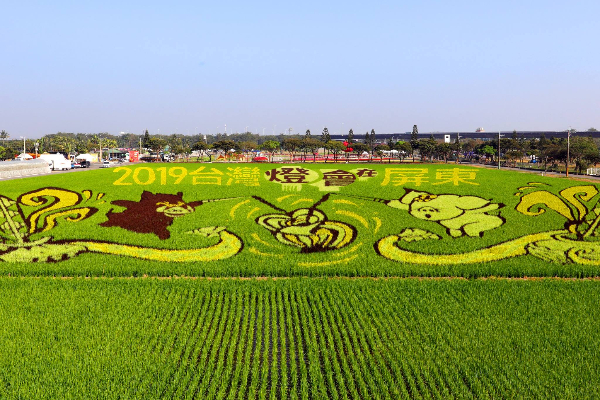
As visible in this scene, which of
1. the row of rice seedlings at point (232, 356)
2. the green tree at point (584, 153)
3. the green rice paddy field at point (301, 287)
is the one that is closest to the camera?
the row of rice seedlings at point (232, 356)

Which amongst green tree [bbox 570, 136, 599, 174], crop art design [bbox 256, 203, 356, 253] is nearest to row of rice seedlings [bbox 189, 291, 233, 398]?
crop art design [bbox 256, 203, 356, 253]

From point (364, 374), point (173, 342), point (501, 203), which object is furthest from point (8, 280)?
point (501, 203)

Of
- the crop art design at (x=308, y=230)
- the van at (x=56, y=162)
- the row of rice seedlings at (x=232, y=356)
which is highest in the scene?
the van at (x=56, y=162)

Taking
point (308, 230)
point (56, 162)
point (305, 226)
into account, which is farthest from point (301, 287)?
point (56, 162)

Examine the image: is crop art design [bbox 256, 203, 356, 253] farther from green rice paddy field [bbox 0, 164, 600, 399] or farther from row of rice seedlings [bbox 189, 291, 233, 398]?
row of rice seedlings [bbox 189, 291, 233, 398]

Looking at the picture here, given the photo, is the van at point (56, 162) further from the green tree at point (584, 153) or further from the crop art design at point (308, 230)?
the green tree at point (584, 153)

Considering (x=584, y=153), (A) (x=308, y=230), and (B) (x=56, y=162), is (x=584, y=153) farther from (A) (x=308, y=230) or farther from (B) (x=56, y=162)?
(B) (x=56, y=162)

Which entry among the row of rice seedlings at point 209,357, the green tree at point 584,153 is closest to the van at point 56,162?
the row of rice seedlings at point 209,357

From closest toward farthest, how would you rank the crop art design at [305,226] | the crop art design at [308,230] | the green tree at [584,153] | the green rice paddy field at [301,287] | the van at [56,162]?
the green rice paddy field at [301,287] → the crop art design at [305,226] → the crop art design at [308,230] → the green tree at [584,153] → the van at [56,162]

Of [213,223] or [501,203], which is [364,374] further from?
[501,203]
